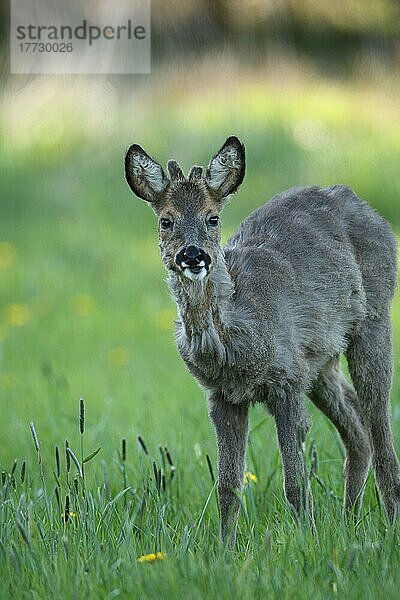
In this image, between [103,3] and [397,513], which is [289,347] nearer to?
[397,513]

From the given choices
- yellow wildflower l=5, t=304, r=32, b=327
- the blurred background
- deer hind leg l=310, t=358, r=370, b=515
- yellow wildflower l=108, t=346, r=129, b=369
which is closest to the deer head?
deer hind leg l=310, t=358, r=370, b=515

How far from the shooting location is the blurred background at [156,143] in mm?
10945

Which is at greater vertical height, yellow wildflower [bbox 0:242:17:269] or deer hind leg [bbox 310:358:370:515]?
yellow wildflower [bbox 0:242:17:269]

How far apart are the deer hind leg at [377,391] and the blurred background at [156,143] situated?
3.46m

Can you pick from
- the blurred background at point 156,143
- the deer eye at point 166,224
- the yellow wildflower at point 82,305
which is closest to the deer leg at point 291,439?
the deer eye at point 166,224

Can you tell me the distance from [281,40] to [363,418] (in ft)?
41.1

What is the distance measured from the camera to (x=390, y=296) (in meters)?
6.24

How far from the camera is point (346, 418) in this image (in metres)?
6.43

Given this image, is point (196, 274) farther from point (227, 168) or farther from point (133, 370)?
point (133, 370)

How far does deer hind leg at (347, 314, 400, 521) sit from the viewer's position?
605 cm

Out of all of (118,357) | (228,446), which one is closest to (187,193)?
(228,446)

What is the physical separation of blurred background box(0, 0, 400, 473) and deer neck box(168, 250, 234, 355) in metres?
3.97

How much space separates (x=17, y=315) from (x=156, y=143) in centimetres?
506

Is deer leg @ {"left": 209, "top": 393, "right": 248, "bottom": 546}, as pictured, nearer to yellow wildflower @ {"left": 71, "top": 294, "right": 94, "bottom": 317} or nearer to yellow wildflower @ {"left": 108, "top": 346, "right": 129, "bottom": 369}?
yellow wildflower @ {"left": 108, "top": 346, "right": 129, "bottom": 369}
